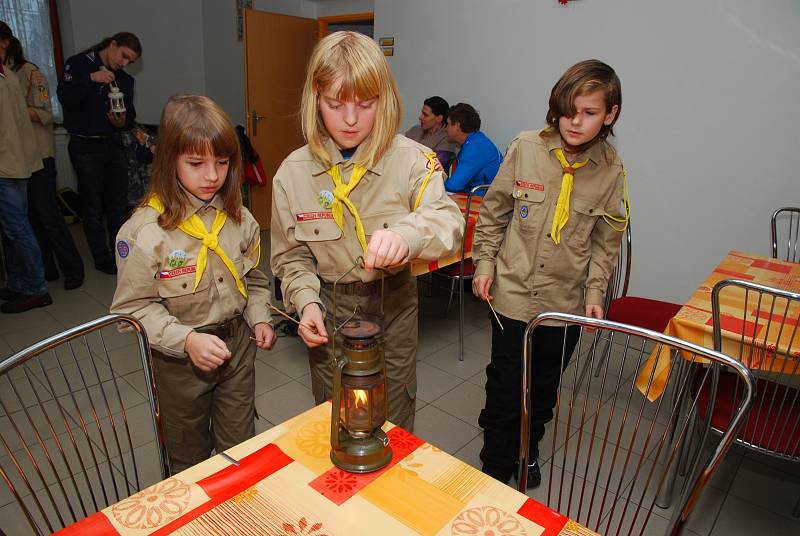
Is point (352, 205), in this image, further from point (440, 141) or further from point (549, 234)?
point (440, 141)

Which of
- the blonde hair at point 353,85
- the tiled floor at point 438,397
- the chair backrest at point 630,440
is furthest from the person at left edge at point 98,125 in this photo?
the chair backrest at point 630,440

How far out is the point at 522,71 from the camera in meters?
3.78

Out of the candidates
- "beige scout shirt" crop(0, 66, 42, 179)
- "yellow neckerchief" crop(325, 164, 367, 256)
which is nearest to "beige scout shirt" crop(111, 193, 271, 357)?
"yellow neckerchief" crop(325, 164, 367, 256)

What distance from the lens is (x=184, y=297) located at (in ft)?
4.49

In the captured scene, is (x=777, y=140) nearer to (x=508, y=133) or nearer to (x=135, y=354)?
(x=508, y=133)

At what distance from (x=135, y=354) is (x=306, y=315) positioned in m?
2.07

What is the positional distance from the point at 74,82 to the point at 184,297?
3.00 m

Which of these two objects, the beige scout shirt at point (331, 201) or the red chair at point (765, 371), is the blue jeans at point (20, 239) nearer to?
the beige scout shirt at point (331, 201)

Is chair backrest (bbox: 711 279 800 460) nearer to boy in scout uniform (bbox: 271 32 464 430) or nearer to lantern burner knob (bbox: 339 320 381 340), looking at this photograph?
boy in scout uniform (bbox: 271 32 464 430)

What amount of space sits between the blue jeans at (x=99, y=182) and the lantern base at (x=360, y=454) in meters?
3.57

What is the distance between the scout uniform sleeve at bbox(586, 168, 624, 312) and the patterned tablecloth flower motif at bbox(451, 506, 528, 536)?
1005 millimetres

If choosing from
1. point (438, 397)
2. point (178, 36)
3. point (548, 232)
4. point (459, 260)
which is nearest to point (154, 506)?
point (548, 232)

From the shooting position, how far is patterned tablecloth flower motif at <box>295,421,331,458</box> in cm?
101

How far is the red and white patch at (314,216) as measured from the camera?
1.32 m
